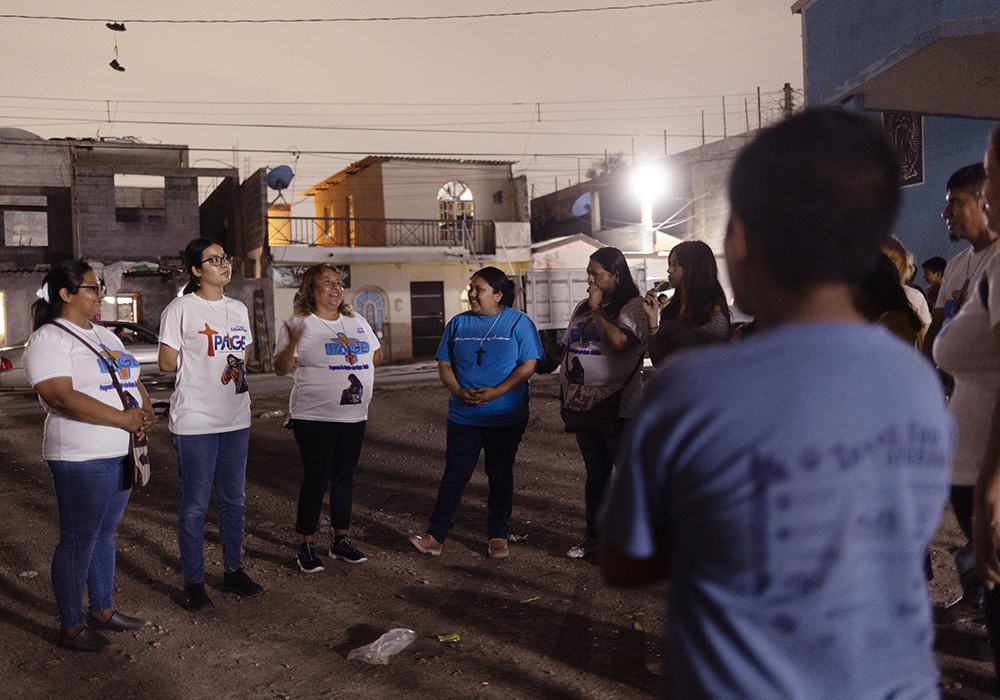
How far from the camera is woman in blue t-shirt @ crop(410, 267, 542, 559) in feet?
16.0

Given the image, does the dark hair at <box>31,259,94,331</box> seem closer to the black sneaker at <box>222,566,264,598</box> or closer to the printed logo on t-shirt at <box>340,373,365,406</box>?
the printed logo on t-shirt at <box>340,373,365,406</box>

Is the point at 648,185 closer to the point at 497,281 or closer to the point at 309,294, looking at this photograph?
the point at 497,281

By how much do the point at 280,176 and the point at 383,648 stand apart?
2688cm

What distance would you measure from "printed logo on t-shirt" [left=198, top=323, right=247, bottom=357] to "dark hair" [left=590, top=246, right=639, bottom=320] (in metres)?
2.16

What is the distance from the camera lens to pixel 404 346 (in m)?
27.4

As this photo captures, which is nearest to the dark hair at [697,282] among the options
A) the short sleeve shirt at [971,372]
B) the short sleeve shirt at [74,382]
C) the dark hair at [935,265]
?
the short sleeve shirt at [971,372]

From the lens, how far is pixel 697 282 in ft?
13.9

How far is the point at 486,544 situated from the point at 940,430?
431 centimetres

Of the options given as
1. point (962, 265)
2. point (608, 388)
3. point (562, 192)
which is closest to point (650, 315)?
point (608, 388)

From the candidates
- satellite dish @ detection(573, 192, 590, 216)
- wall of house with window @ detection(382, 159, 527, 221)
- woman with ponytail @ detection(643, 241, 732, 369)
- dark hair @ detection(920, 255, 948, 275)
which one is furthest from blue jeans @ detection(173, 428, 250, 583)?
satellite dish @ detection(573, 192, 590, 216)

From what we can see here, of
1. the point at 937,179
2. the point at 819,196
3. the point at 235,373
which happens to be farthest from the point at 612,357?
the point at 937,179

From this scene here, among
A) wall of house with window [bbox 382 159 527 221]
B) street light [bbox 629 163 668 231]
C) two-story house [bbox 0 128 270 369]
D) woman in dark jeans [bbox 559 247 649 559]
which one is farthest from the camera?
wall of house with window [bbox 382 159 527 221]

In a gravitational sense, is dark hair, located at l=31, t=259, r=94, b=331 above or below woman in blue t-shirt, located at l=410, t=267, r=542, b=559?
above

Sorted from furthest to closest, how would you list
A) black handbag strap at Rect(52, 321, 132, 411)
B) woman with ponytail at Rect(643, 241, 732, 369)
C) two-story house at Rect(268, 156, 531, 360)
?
two-story house at Rect(268, 156, 531, 360), woman with ponytail at Rect(643, 241, 732, 369), black handbag strap at Rect(52, 321, 132, 411)
